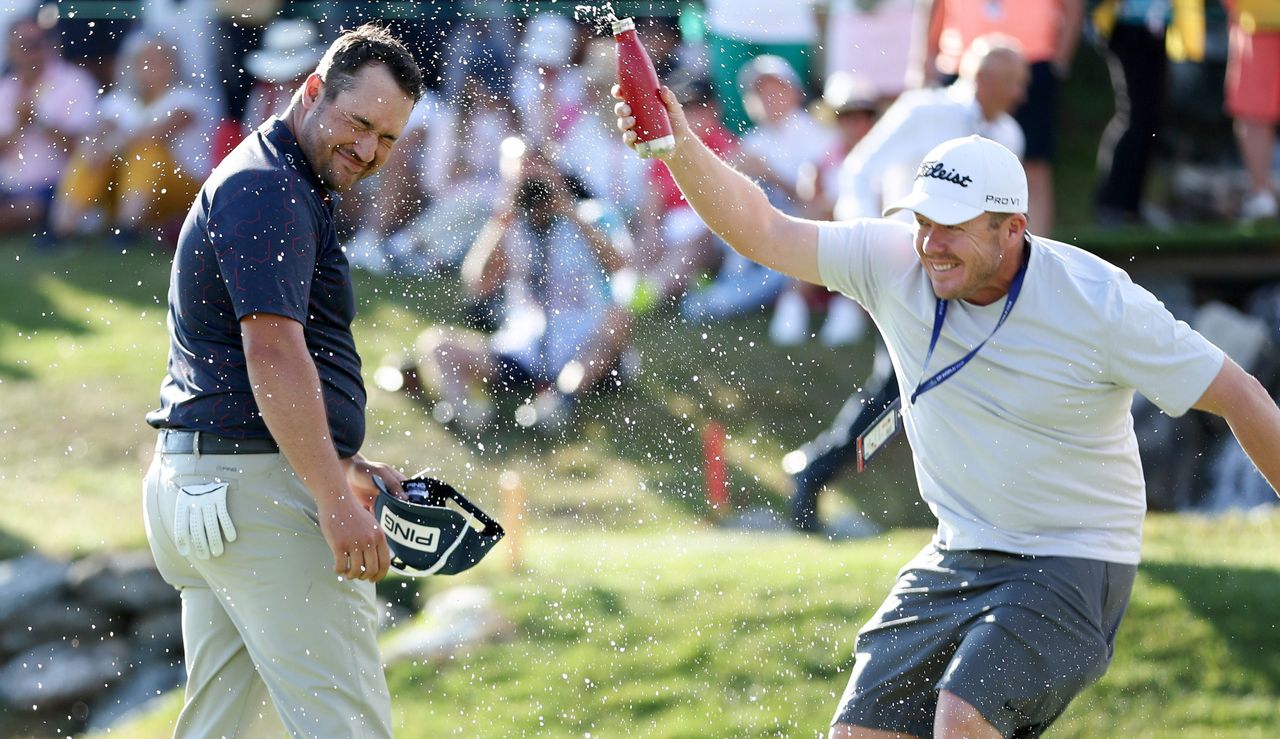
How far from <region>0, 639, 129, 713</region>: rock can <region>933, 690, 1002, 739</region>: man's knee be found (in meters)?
5.43

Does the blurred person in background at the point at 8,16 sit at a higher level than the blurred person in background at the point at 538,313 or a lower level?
higher

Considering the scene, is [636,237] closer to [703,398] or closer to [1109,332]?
[703,398]

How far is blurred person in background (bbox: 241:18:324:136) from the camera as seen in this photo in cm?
1176

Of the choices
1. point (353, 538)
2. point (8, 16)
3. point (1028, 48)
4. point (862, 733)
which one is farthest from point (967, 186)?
point (8, 16)

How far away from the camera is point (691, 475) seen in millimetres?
9758

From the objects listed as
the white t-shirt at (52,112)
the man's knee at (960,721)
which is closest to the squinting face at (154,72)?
the white t-shirt at (52,112)

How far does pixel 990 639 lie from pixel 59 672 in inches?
223

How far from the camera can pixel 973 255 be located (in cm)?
470

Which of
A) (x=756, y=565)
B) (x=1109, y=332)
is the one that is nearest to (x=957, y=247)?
(x=1109, y=332)

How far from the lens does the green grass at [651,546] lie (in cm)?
692

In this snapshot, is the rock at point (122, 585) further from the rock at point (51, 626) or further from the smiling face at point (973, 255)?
the smiling face at point (973, 255)

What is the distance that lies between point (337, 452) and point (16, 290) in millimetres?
8899

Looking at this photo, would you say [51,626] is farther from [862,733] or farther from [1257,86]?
[1257,86]

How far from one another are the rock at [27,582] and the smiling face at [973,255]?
5.87 m
